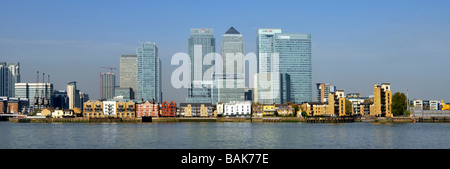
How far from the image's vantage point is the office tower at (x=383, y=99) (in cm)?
16750

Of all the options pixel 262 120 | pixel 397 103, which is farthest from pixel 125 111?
pixel 397 103

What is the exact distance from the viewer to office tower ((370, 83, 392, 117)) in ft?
550

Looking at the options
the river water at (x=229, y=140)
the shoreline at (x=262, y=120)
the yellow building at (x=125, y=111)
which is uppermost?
the yellow building at (x=125, y=111)

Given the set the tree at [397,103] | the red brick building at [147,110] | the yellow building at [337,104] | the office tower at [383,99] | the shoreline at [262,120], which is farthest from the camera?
the red brick building at [147,110]

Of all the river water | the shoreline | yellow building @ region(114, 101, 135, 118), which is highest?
yellow building @ region(114, 101, 135, 118)

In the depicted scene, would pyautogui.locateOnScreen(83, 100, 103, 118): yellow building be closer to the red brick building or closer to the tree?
the red brick building

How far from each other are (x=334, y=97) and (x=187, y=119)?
5052 cm

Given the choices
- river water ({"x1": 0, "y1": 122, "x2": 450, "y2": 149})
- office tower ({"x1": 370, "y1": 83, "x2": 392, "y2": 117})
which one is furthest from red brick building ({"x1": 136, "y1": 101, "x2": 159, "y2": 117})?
river water ({"x1": 0, "y1": 122, "x2": 450, "y2": 149})

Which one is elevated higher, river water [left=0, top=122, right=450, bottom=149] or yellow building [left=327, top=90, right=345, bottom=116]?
yellow building [left=327, top=90, right=345, bottom=116]

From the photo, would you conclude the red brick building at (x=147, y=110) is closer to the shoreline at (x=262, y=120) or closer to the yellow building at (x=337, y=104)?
the shoreline at (x=262, y=120)

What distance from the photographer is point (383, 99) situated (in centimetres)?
16850

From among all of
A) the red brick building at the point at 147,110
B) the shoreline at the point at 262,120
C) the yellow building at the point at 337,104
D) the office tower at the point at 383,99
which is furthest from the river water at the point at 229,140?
the red brick building at the point at 147,110
